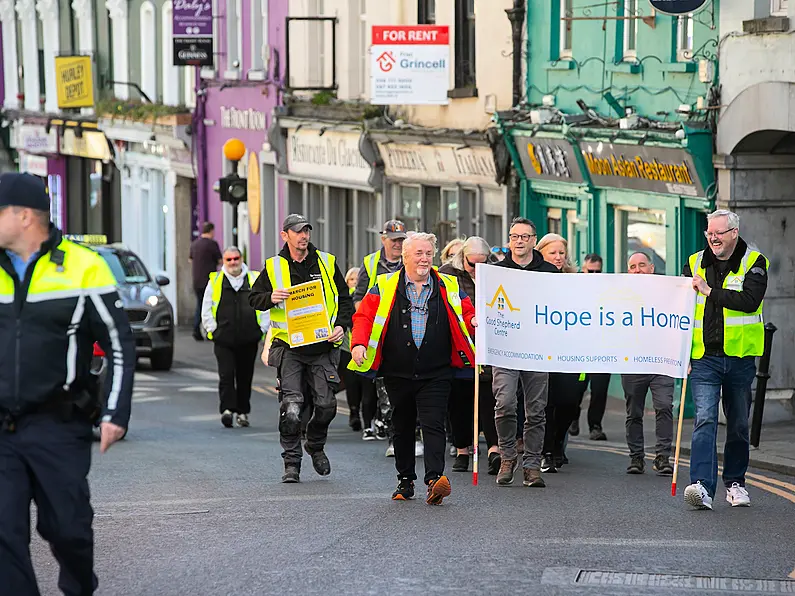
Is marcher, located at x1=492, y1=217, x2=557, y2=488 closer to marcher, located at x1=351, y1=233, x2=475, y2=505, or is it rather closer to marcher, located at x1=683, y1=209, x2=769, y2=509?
marcher, located at x1=351, y1=233, x2=475, y2=505

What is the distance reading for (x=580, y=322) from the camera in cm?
1261

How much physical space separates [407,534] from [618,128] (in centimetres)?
1079

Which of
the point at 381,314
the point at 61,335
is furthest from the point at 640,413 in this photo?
the point at 61,335

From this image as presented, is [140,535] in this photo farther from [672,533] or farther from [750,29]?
[750,29]

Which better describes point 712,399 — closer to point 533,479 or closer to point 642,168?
point 533,479

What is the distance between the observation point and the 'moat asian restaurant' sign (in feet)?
61.4

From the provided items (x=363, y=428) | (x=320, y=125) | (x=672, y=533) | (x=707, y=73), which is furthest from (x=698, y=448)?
(x=320, y=125)

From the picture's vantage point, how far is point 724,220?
10.8 meters

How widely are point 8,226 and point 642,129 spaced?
13.1 m

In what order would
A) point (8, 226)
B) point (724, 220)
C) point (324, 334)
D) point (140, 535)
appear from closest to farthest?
point (8, 226) < point (140, 535) < point (724, 220) < point (324, 334)

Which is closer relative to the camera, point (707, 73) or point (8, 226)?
point (8, 226)

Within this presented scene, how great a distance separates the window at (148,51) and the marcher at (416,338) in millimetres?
29370

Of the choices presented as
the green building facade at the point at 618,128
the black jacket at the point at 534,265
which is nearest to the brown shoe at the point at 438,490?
the black jacket at the point at 534,265

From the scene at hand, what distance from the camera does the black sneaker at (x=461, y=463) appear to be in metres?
13.5
